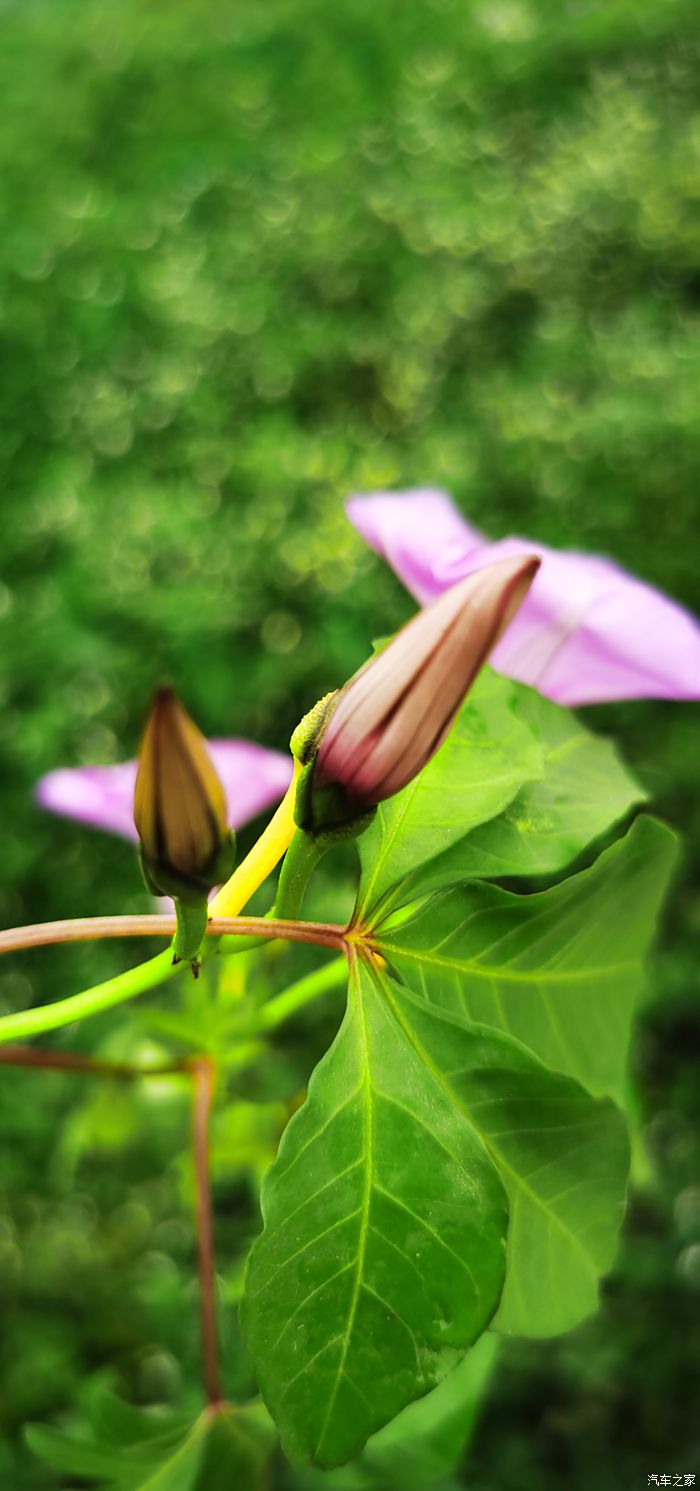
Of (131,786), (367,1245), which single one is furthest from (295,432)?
(367,1245)

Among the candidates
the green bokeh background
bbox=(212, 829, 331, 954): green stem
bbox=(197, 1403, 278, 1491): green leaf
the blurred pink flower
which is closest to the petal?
the blurred pink flower

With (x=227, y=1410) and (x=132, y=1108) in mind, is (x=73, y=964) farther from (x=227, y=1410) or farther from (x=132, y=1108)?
(x=227, y=1410)

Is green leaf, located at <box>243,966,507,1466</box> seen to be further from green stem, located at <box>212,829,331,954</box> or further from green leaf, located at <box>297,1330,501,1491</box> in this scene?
green leaf, located at <box>297,1330,501,1491</box>

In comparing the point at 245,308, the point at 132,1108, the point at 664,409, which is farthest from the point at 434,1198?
the point at 245,308

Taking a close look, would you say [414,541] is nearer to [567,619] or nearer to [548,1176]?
[567,619]

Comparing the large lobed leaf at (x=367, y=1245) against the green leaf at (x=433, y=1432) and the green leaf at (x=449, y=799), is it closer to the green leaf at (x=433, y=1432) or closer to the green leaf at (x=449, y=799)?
the green leaf at (x=449, y=799)

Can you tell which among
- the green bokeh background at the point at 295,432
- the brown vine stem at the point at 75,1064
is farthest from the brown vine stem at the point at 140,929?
the green bokeh background at the point at 295,432
